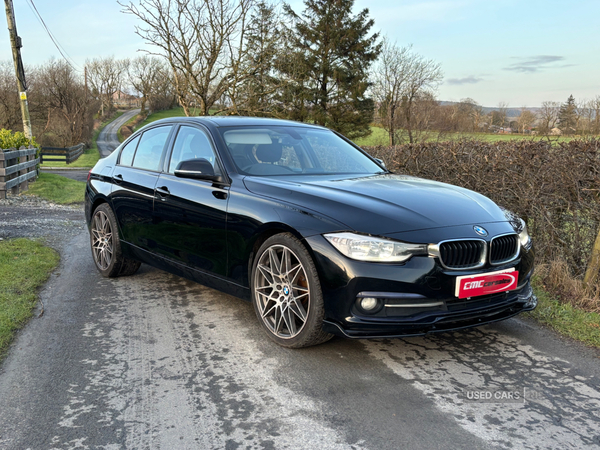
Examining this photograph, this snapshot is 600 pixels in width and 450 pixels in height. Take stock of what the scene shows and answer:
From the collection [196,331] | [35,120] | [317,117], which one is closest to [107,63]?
[35,120]

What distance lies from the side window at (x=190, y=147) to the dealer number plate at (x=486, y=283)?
2267mm

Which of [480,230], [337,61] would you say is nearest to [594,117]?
[480,230]

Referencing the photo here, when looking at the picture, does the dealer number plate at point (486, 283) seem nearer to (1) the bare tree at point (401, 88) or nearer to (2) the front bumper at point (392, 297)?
(2) the front bumper at point (392, 297)

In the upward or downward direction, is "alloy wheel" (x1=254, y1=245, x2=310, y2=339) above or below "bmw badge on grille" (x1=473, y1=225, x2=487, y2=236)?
below

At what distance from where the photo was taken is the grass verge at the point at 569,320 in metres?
4.06

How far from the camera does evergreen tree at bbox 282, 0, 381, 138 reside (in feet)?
127

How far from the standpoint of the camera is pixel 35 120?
4722cm

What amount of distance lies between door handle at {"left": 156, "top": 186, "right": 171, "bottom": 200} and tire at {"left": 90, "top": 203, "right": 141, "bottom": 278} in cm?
104

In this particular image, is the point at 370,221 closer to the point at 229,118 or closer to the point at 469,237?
the point at 469,237

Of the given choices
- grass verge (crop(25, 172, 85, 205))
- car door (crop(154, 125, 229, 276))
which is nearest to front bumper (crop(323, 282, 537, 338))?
car door (crop(154, 125, 229, 276))

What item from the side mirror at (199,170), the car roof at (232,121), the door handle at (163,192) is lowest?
the door handle at (163,192)

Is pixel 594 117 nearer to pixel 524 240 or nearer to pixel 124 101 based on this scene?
pixel 524 240

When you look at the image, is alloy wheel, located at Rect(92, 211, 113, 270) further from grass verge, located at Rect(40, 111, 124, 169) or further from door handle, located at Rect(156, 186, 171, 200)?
grass verge, located at Rect(40, 111, 124, 169)

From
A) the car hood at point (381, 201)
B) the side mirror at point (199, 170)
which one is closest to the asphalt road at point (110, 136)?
the side mirror at point (199, 170)
